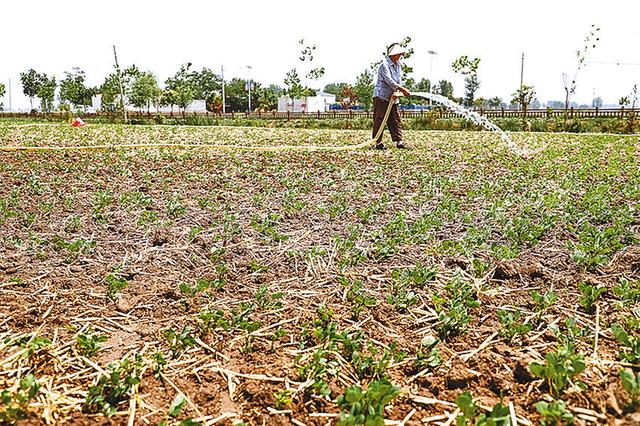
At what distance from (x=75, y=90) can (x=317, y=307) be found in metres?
55.8

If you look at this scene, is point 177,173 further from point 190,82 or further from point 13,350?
point 190,82

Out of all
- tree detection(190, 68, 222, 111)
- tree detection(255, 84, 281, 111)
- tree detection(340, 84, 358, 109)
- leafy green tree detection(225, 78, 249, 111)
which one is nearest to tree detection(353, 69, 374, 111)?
tree detection(340, 84, 358, 109)

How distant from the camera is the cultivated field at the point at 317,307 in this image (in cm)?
156

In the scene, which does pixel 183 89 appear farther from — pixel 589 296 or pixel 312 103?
pixel 589 296

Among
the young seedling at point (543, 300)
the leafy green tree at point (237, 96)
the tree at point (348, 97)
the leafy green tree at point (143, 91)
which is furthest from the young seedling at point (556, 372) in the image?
the leafy green tree at point (237, 96)

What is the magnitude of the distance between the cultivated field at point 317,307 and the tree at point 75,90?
52.2m

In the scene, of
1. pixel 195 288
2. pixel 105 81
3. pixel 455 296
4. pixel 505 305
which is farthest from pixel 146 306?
pixel 105 81

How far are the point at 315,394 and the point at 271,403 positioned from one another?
141 millimetres

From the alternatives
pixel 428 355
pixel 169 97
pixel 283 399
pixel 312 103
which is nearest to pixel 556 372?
pixel 428 355

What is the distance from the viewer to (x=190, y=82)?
58.2 metres

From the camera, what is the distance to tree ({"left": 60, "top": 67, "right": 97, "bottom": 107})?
51.0 metres

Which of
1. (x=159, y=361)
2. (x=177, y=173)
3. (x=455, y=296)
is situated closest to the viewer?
(x=159, y=361)

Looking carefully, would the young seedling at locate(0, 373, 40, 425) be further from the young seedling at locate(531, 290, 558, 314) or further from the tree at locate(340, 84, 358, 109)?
the tree at locate(340, 84, 358, 109)

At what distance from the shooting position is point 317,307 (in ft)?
7.51
